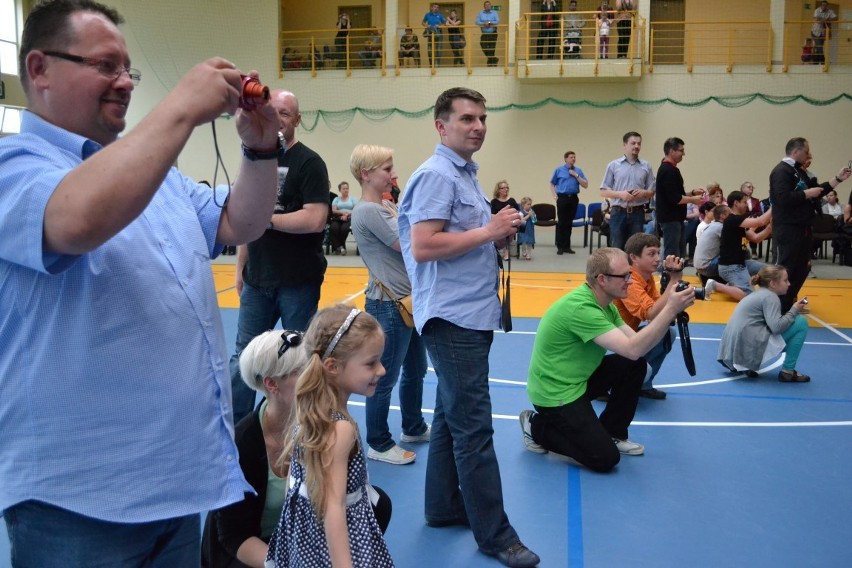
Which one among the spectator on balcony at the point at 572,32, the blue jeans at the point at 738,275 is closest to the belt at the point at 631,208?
the blue jeans at the point at 738,275

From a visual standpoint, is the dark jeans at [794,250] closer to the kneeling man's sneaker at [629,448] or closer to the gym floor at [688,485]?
the gym floor at [688,485]

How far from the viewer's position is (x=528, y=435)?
5004 millimetres

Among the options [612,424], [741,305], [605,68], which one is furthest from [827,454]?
[605,68]

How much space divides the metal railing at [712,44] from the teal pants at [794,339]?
14.0 m

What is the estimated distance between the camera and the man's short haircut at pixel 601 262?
454 centimetres

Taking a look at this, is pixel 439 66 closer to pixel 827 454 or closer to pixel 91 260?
pixel 827 454

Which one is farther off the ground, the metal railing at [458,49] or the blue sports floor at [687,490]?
the metal railing at [458,49]

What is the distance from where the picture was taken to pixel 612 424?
5.01 meters

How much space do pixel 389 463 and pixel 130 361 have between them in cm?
337

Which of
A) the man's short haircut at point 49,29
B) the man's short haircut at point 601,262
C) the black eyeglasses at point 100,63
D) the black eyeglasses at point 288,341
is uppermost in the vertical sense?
the man's short haircut at point 49,29

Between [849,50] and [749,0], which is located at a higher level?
[749,0]

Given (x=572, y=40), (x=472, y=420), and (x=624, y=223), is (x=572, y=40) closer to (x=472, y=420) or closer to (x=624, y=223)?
(x=624, y=223)

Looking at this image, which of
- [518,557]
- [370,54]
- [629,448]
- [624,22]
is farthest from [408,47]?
[518,557]

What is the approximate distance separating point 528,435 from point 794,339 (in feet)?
9.57
